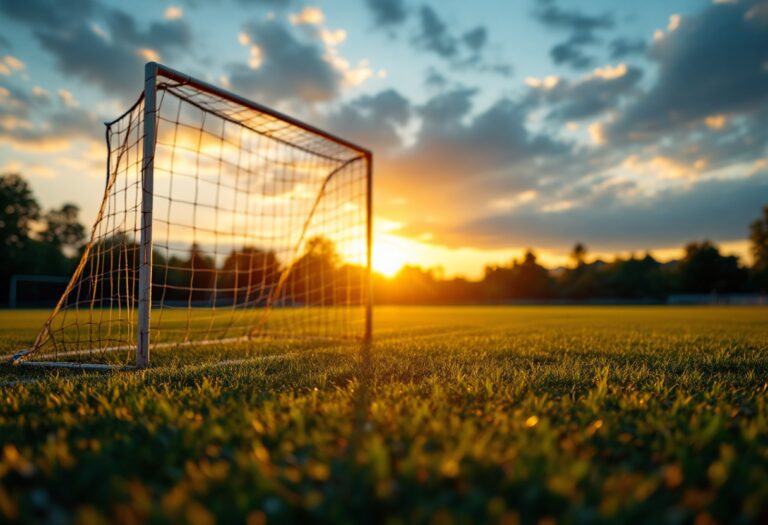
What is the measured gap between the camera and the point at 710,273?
2340 inches

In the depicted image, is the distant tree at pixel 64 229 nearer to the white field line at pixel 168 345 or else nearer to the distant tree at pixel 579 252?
the white field line at pixel 168 345

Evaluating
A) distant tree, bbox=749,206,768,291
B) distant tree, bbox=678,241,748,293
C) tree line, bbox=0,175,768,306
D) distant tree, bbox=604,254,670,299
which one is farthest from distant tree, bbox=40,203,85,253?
distant tree, bbox=749,206,768,291

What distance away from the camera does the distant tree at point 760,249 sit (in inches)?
2137

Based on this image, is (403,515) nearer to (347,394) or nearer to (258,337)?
(347,394)

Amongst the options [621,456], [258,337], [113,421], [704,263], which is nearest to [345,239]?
[258,337]

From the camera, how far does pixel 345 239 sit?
273 inches

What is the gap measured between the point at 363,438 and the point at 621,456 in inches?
36.7

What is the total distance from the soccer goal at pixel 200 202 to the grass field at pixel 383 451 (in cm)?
162

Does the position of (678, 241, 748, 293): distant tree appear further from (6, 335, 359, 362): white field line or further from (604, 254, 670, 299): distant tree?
(6, 335, 359, 362): white field line

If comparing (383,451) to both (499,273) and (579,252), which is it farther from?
(579,252)

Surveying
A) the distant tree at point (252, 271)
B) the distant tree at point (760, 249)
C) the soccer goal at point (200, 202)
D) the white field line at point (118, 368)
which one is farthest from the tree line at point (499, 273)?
the white field line at point (118, 368)

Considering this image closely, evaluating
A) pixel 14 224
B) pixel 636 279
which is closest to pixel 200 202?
pixel 14 224

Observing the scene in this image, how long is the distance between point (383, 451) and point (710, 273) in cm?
7248

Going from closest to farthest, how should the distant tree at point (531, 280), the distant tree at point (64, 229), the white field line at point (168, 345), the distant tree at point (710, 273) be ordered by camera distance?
1. the white field line at point (168, 345)
2. the distant tree at point (64, 229)
3. the distant tree at point (531, 280)
4. the distant tree at point (710, 273)
